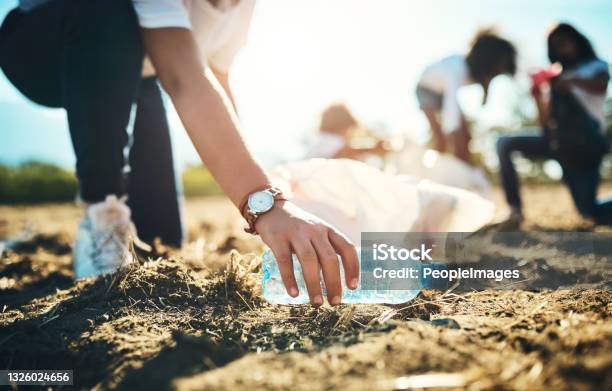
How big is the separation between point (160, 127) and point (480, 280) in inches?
72.0

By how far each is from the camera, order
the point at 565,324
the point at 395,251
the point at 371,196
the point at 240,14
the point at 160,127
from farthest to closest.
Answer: the point at 160,127 → the point at 371,196 → the point at 240,14 → the point at 395,251 → the point at 565,324

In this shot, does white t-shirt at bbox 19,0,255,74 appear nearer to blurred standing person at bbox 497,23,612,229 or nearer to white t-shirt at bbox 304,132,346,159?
white t-shirt at bbox 304,132,346,159

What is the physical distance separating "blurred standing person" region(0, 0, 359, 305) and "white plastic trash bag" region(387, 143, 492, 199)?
228cm

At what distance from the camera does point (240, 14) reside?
191 centimetres

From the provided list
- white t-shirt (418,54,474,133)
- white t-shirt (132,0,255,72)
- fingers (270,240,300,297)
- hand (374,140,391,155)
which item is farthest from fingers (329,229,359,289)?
white t-shirt (418,54,474,133)

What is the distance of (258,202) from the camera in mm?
1087

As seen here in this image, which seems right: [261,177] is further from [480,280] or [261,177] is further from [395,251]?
[480,280]

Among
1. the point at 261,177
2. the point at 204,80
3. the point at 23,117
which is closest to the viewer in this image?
the point at 261,177

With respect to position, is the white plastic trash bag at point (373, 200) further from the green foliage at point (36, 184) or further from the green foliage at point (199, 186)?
the green foliage at point (199, 186)

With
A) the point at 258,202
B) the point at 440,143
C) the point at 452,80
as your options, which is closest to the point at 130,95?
the point at 258,202

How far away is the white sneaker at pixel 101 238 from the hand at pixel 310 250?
3.06 feet

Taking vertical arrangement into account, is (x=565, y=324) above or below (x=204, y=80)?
below

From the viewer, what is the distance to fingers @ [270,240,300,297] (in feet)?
3.28

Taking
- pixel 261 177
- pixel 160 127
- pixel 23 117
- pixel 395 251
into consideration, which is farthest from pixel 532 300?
pixel 23 117
